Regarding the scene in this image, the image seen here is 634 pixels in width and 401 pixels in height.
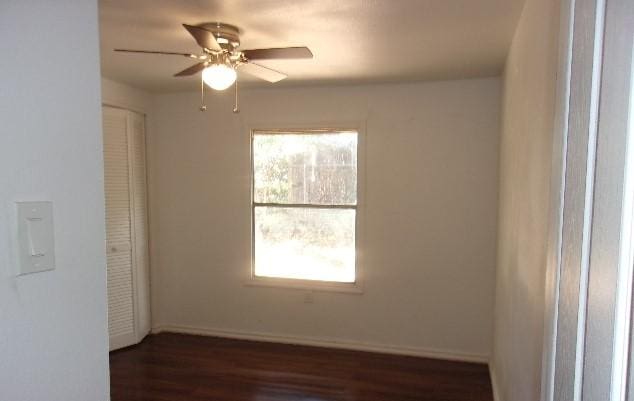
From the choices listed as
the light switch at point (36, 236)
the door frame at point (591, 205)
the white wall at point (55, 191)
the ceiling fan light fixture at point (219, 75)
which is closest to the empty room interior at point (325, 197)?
the ceiling fan light fixture at point (219, 75)

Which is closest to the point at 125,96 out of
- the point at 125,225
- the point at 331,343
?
the point at 125,225

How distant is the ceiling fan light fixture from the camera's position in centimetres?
222

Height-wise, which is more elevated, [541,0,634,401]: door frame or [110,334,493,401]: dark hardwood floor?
[541,0,634,401]: door frame

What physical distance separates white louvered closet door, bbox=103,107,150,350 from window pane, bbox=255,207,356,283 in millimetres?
1186

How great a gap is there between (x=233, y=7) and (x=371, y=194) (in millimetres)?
2198

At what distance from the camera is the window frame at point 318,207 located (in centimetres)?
377

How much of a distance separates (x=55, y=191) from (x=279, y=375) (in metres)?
2.88

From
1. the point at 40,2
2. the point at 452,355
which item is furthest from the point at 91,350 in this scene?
the point at 452,355

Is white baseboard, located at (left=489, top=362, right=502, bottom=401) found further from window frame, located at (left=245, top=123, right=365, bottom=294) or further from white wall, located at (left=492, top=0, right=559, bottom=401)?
window frame, located at (left=245, top=123, right=365, bottom=294)

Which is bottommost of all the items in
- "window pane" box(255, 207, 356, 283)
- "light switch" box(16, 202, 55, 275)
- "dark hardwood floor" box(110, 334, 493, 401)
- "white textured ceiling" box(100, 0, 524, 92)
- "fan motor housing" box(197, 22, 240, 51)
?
"dark hardwood floor" box(110, 334, 493, 401)

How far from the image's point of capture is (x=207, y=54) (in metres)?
2.25

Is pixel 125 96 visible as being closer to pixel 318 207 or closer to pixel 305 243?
pixel 318 207

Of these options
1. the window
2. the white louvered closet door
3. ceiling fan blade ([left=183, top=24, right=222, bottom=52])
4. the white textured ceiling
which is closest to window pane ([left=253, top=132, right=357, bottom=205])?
the window

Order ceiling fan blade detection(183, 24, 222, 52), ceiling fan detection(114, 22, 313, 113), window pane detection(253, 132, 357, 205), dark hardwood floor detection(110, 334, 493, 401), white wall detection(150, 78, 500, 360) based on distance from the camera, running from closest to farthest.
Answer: ceiling fan blade detection(183, 24, 222, 52)
ceiling fan detection(114, 22, 313, 113)
dark hardwood floor detection(110, 334, 493, 401)
white wall detection(150, 78, 500, 360)
window pane detection(253, 132, 357, 205)
